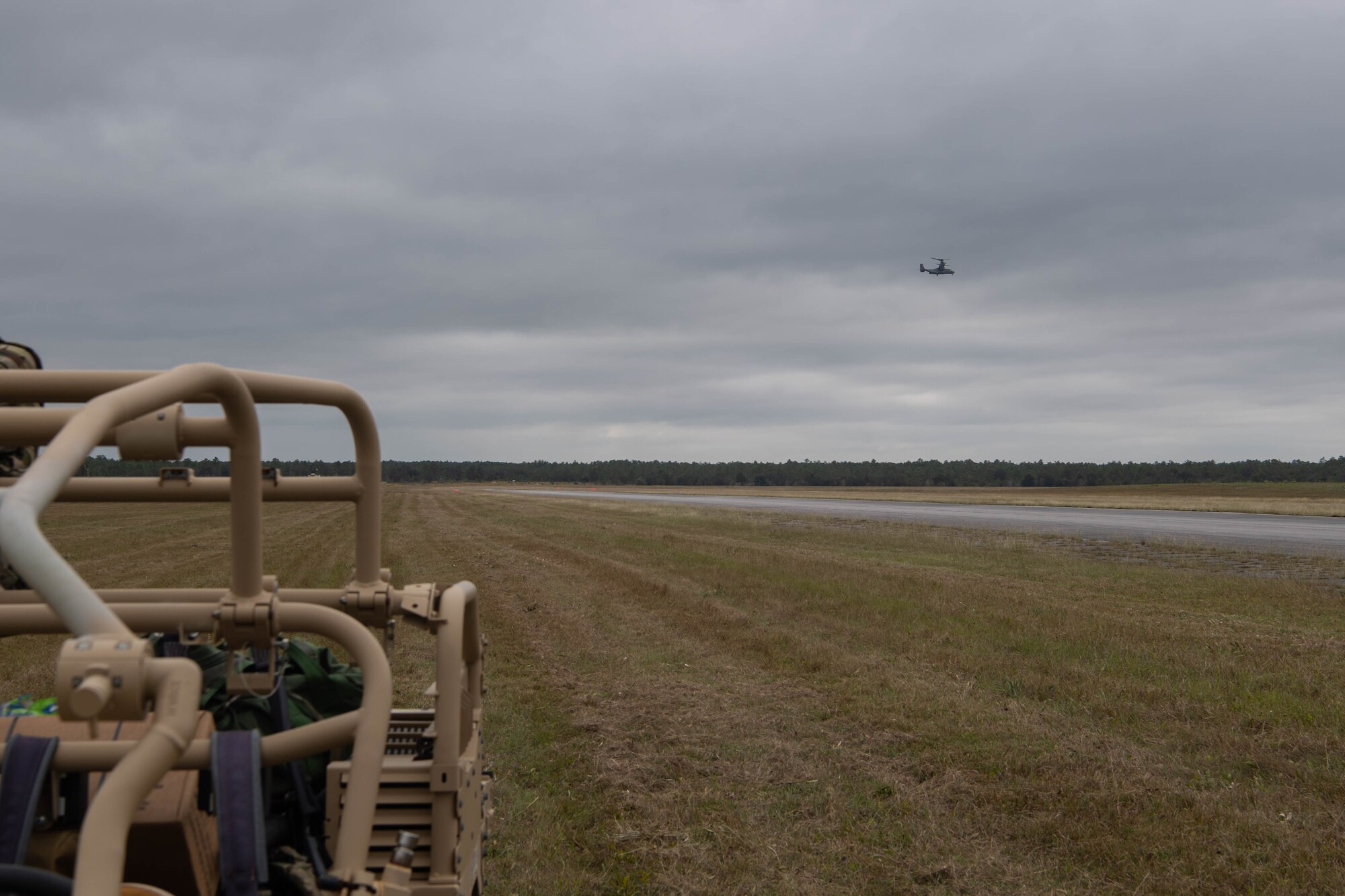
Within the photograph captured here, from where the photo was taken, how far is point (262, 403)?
2.48 meters

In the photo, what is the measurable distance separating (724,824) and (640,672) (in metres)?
3.82

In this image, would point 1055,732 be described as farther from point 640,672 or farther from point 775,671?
point 640,672

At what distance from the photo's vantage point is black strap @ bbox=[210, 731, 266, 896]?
6.21 ft

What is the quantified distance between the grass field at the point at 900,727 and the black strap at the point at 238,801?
9.36ft

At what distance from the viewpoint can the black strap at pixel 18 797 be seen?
1.79 metres

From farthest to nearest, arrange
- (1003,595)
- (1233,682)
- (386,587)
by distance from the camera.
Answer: (1003,595), (1233,682), (386,587)

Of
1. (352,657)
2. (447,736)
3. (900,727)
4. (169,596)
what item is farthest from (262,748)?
(900,727)

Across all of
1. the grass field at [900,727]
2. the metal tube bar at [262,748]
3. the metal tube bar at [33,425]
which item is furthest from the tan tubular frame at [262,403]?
the grass field at [900,727]

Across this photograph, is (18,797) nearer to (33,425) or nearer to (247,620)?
(247,620)

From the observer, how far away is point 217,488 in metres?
2.91

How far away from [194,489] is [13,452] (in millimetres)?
635

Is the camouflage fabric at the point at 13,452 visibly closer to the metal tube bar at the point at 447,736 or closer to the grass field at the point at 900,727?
the metal tube bar at the point at 447,736

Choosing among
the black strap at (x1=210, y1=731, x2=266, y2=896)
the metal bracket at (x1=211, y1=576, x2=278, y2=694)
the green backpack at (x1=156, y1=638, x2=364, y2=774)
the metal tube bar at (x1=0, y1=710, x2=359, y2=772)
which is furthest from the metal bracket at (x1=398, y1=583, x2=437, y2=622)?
the black strap at (x1=210, y1=731, x2=266, y2=896)

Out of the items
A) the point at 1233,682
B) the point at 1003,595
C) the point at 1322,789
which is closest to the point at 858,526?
the point at 1003,595
